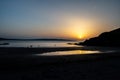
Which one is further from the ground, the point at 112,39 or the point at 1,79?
the point at 112,39

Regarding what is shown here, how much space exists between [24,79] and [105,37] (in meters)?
89.6

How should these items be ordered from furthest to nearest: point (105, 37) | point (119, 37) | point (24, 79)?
point (105, 37) → point (119, 37) → point (24, 79)

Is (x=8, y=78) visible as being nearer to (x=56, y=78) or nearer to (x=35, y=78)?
(x=35, y=78)

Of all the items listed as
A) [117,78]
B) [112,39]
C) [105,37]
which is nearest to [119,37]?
[112,39]

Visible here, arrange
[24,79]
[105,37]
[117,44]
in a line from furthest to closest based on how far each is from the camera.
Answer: [105,37], [117,44], [24,79]

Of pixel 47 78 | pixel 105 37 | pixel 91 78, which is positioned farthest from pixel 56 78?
pixel 105 37

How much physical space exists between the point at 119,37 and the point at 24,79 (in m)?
81.4

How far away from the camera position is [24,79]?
12.7 metres

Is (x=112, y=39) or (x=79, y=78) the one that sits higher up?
(x=112, y=39)

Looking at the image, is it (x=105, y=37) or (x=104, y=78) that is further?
(x=105, y=37)

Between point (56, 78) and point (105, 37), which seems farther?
point (105, 37)

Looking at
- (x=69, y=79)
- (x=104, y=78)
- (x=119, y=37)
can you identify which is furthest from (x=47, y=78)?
(x=119, y=37)

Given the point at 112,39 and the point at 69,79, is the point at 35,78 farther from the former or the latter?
the point at 112,39

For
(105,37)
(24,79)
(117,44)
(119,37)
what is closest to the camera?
(24,79)
